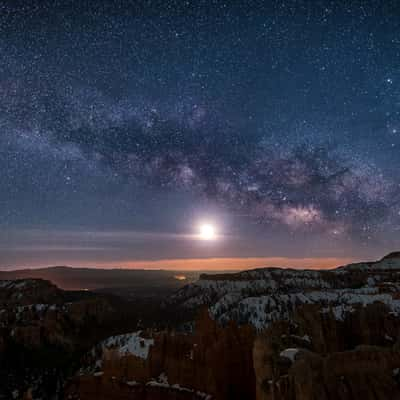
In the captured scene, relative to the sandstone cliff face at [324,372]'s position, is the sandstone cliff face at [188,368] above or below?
below

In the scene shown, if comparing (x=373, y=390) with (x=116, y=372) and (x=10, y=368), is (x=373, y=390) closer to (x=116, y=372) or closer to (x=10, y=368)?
(x=116, y=372)

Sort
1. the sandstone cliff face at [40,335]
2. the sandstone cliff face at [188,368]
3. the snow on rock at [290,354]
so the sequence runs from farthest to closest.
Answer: the sandstone cliff face at [40,335] < the sandstone cliff face at [188,368] < the snow on rock at [290,354]

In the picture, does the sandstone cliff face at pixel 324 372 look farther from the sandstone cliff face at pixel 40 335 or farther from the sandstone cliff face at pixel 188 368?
the sandstone cliff face at pixel 40 335

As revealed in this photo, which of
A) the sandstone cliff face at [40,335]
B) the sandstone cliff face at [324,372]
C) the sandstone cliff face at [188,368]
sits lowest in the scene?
the sandstone cliff face at [40,335]

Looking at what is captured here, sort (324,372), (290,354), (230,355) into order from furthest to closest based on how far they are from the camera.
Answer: (230,355), (290,354), (324,372)

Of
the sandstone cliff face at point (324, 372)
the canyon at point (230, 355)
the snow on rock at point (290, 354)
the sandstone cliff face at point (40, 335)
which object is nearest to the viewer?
the sandstone cliff face at point (324, 372)

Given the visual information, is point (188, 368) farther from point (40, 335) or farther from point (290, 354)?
point (40, 335)

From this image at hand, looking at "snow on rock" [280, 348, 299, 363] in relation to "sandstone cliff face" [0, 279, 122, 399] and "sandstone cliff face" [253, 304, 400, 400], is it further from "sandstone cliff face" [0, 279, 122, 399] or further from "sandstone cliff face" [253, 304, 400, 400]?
"sandstone cliff face" [0, 279, 122, 399]

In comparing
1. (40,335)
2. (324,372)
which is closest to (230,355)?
(324,372)

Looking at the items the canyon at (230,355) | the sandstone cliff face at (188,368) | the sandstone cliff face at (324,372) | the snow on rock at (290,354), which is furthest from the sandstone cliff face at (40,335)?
the snow on rock at (290,354)

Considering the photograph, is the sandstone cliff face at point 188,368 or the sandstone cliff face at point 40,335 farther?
the sandstone cliff face at point 40,335

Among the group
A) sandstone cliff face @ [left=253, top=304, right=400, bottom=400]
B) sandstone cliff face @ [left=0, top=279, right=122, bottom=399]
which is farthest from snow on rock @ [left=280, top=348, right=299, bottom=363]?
sandstone cliff face @ [left=0, top=279, right=122, bottom=399]

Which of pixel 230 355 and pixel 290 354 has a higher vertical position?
pixel 290 354

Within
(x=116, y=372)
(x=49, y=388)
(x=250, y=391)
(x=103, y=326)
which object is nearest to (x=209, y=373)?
(x=250, y=391)
